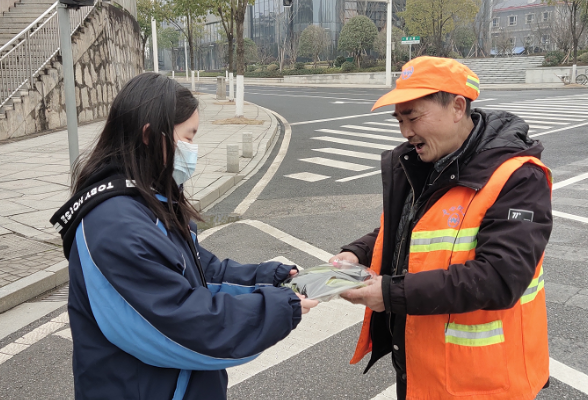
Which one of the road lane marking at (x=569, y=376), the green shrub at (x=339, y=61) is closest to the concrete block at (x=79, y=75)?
the road lane marking at (x=569, y=376)

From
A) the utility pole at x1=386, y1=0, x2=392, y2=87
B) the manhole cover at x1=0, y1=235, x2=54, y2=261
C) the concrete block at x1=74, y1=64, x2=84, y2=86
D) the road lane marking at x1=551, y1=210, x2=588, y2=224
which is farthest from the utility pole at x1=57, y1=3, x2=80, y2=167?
the utility pole at x1=386, y1=0, x2=392, y2=87

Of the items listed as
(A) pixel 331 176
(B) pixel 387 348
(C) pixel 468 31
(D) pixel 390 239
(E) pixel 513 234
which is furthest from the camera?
→ (C) pixel 468 31

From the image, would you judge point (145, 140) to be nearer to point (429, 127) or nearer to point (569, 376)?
point (429, 127)

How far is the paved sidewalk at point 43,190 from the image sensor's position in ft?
16.0

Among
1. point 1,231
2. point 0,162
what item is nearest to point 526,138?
point 1,231

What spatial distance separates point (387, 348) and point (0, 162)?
1000 centimetres

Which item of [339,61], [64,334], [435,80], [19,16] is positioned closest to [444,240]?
[435,80]

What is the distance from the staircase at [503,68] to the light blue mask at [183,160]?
3989 centimetres

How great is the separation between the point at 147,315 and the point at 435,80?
4.09 feet

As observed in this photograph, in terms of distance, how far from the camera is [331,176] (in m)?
9.67

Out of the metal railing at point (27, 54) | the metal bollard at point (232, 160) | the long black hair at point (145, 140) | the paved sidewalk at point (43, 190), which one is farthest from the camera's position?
the metal railing at point (27, 54)

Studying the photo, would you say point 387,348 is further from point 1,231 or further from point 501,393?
point 1,231

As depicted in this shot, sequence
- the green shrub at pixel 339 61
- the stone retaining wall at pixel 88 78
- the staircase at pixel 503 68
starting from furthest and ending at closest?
the green shrub at pixel 339 61 → the staircase at pixel 503 68 → the stone retaining wall at pixel 88 78

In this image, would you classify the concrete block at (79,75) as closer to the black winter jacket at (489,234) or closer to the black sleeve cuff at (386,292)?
the black winter jacket at (489,234)
